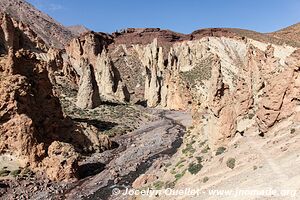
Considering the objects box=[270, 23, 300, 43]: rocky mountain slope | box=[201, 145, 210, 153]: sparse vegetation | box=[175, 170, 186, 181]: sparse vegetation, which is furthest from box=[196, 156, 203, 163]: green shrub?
box=[270, 23, 300, 43]: rocky mountain slope

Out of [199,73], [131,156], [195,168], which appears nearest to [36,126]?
[131,156]

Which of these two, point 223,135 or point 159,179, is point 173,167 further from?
point 223,135

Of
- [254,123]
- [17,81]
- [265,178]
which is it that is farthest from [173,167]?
[17,81]

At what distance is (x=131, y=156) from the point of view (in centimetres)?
A: 4272

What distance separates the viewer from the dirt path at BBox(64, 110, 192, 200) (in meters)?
32.9

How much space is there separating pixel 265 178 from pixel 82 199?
1592 cm

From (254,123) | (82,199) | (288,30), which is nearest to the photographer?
(254,123)

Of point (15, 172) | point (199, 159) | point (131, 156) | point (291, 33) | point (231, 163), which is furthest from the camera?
point (291, 33)

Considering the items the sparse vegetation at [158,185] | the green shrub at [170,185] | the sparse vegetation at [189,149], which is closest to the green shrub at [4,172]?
the sparse vegetation at [158,185]

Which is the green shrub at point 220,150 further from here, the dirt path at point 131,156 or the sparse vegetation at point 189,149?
the dirt path at point 131,156

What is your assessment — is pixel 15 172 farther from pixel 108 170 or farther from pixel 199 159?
pixel 199 159

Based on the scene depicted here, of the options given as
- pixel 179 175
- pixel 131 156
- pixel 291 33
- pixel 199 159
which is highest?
pixel 291 33

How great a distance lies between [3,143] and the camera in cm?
3647

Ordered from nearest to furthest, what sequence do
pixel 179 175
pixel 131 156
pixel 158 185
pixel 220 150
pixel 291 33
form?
pixel 220 150
pixel 179 175
pixel 158 185
pixel 131 156
pixel 291 33
